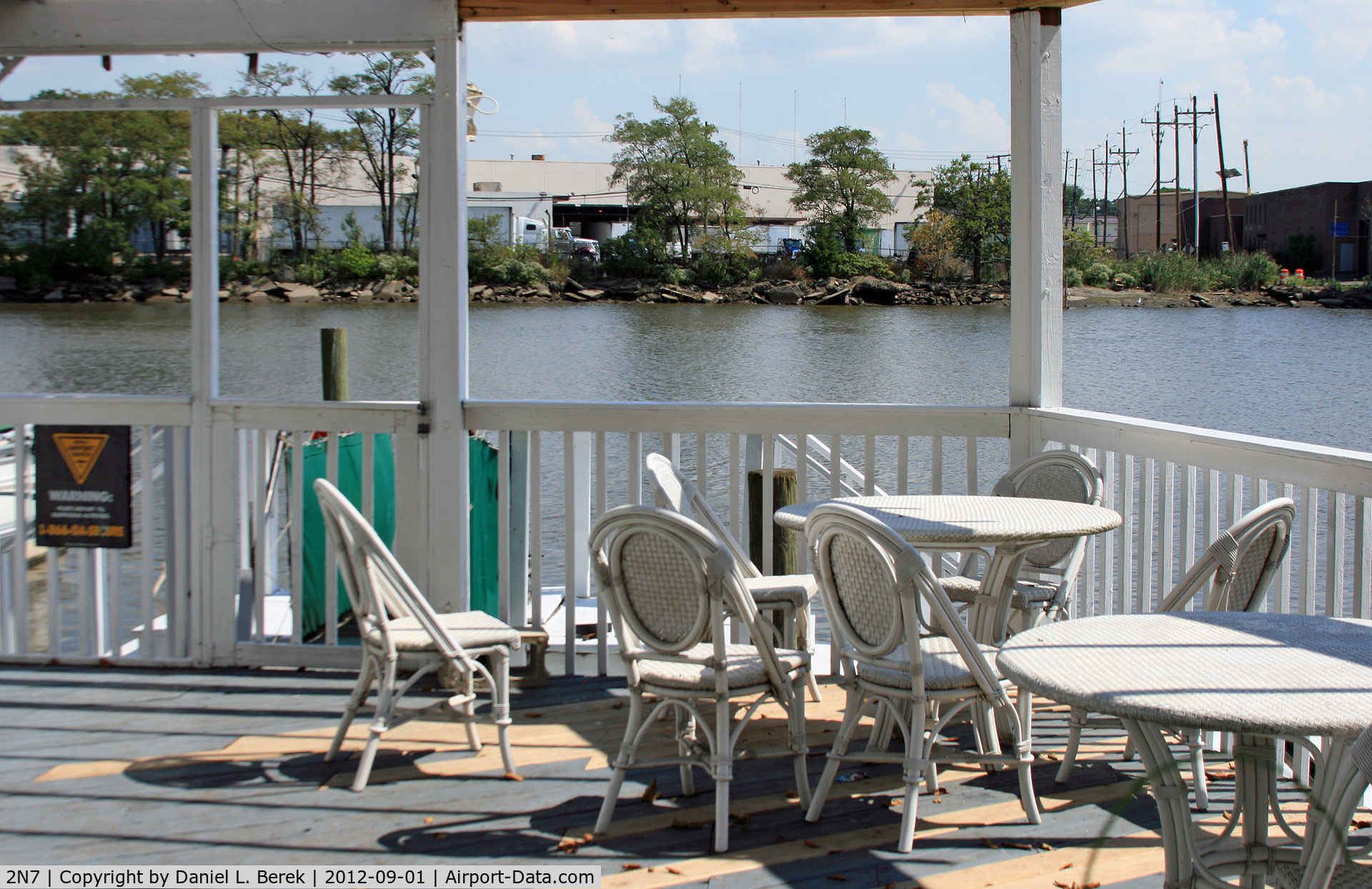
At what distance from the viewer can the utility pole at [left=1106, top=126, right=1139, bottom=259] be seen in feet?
117

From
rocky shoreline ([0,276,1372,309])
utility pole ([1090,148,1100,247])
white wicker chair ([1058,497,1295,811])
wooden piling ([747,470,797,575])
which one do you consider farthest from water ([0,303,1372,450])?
white wicker chair ([1058,497,1295,811])

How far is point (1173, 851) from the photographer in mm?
1808

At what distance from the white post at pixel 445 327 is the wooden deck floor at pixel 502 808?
652 millimetres

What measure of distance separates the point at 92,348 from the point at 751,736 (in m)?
4.22

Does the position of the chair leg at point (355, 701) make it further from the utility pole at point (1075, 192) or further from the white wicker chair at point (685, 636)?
the utility pole at point (1075, 192)

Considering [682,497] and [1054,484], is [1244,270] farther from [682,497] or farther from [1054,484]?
[682,497]

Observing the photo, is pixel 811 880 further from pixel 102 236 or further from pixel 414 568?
pixel 102 236

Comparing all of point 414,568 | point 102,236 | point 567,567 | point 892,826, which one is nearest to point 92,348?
point 102,236

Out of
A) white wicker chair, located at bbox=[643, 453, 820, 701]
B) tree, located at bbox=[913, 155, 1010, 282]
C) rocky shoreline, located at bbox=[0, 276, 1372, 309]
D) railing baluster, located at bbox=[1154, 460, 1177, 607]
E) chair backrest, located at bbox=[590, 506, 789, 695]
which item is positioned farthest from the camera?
tree, located at bbox=[913, 155, 1010, 282]

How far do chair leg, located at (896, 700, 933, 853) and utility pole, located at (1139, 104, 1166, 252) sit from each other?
1428 inches

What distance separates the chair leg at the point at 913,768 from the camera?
2410 mm

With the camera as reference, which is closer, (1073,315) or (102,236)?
(102,236)

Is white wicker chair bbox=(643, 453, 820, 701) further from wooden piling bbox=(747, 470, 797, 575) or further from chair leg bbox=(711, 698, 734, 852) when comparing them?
wooden piling bbox=(747, 470, 797, 575)

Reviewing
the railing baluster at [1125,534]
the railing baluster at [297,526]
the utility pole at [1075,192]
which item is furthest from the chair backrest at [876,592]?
the utility pole at [1075,192]
